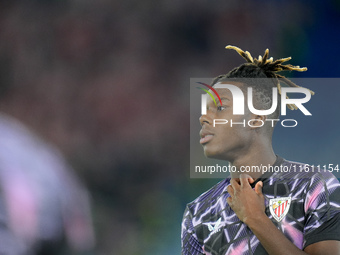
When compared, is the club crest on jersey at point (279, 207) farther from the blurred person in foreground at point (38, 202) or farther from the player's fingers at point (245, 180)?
the blurred person in foreground at point (38, 202)

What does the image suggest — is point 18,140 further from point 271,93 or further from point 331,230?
point 331,230

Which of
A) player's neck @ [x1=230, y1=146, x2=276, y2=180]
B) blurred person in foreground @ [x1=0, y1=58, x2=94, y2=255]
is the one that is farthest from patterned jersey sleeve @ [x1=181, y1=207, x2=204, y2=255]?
blurred person in foreground @ [x1=0, y1=58, x2=94, y2=255]

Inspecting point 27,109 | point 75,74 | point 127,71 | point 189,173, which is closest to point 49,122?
point 27,109

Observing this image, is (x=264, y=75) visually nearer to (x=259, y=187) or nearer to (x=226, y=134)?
(x=226, y=134)

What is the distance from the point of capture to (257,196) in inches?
83.1

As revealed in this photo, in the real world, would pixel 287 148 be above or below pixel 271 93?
below

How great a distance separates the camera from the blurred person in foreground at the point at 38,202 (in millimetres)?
3930

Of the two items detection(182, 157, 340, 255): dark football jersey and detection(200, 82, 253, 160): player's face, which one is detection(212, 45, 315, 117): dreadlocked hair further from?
detection(182, 157, 340, 255): dark football jersey

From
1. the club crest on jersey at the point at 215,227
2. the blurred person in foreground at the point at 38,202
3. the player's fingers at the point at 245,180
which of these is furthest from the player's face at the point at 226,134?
the blurred person in foreground at the point at 38,202

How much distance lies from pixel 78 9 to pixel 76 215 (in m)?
1.79

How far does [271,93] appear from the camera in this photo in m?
2.46

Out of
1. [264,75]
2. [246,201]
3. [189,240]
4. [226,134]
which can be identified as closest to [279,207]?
[246,201]

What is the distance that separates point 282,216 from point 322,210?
19cm

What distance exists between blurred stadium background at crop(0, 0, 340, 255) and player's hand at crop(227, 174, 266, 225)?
5.73 feet
